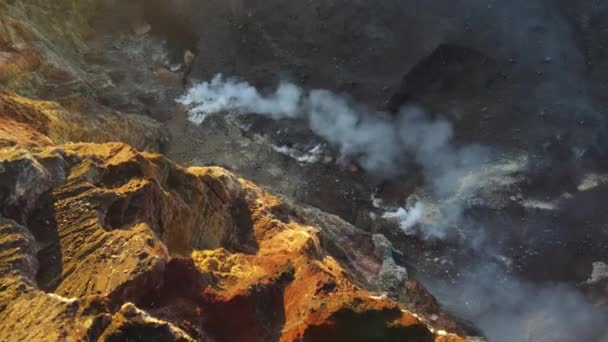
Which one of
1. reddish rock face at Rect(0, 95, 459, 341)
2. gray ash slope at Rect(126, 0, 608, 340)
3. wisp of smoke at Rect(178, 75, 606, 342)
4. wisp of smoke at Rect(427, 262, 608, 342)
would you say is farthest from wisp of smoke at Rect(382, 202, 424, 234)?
reddish rock face at Rect(0, 95, 459, 341)

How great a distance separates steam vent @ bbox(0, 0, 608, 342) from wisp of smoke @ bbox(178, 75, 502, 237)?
106mm

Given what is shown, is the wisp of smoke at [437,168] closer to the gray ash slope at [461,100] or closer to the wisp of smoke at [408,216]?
the wisp of smoke at [408,216]

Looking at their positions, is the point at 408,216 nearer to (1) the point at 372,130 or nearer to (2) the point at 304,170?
(1) the point at 372,130

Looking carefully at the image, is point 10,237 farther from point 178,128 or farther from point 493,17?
point 493,17

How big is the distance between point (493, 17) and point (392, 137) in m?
8.42

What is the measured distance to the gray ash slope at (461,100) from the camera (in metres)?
21.2

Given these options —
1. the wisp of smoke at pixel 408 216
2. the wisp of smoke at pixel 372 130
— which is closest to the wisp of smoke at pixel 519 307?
the wisp of smoke at pixel 372 130

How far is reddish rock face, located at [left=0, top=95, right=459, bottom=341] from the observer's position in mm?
8422

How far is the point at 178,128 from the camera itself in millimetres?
27312

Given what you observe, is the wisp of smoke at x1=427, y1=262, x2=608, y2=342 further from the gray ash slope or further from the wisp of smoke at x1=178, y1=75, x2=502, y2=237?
the wisp of smoke at x1=178, y1=75, x2=502, y2=237

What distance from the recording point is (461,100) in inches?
1014

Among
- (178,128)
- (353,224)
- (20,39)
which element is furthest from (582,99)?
(20,39)

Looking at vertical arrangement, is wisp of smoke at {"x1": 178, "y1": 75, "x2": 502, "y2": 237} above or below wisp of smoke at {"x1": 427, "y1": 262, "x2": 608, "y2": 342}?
above

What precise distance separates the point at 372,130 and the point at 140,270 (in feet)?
58.5
